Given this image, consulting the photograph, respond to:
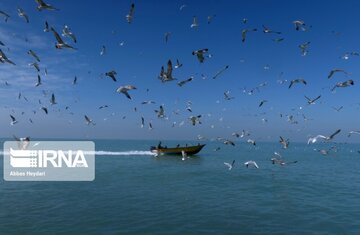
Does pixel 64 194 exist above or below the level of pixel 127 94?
below

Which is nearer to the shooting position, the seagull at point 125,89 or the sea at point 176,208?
the seagull at point 125,89

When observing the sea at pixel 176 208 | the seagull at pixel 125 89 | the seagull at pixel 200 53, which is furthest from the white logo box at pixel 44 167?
the seagull at pixel 200 53

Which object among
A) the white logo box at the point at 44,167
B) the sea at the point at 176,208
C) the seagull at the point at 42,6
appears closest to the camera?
the seagull at the point at 42,6

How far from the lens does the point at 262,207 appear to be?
1179 inches

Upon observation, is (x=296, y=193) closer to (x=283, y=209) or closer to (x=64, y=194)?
(x=283, y=209)

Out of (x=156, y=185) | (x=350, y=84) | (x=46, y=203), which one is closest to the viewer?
(x=350, y=84)

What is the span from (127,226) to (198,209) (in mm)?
7376

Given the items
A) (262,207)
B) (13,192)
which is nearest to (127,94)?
(262,207)

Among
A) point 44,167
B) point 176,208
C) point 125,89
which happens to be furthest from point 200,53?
point 44,167

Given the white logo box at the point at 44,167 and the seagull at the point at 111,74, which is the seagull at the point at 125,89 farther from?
the white logo box at the point at 44,167

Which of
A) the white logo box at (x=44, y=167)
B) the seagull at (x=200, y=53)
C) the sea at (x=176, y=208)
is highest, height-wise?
the seagull at (x=200, y=53)

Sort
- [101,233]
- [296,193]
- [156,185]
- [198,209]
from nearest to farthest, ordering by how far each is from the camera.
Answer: [101,233] → [198,209] → [296,193] → [156,185]

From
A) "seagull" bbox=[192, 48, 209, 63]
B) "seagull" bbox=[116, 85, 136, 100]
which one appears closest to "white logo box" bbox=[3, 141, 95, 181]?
"seagull" bbox=[116, 85, 136, 100]

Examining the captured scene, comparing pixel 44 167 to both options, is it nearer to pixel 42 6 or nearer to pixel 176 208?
pixel 176 208
